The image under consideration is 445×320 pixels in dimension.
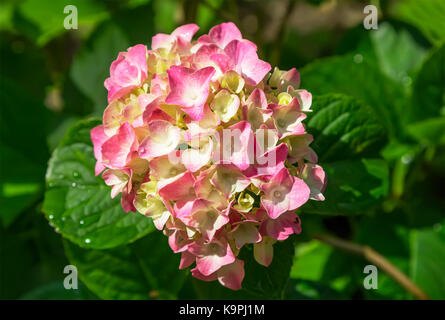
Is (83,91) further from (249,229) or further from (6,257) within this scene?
(249,229)

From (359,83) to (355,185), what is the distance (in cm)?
36

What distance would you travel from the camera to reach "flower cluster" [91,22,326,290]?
2.03 feet

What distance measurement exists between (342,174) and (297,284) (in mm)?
291

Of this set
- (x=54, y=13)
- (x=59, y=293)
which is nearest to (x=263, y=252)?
(x=59, y=293)

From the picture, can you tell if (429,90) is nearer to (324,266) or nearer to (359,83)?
(359,83)

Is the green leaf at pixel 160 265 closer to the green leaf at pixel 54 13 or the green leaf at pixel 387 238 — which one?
the green leaf at pixel 387 238

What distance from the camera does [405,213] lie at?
121cm

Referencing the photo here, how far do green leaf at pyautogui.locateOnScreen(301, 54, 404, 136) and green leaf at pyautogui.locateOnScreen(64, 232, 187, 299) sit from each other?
402 mm

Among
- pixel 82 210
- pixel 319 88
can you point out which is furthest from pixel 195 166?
pixel 319 88

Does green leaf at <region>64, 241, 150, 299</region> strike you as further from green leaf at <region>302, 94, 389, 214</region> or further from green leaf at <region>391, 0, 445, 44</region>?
green leaf at <region>391, 0, 445, 44</region>

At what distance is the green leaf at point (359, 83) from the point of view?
3.39ft

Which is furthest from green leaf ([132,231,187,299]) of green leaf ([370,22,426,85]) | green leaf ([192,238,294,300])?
green leaf ([370,22,426,85])

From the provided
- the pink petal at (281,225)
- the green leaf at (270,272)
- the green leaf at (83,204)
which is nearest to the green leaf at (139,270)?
the green leaf at (83,204)

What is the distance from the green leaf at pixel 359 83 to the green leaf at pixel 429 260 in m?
0.23
